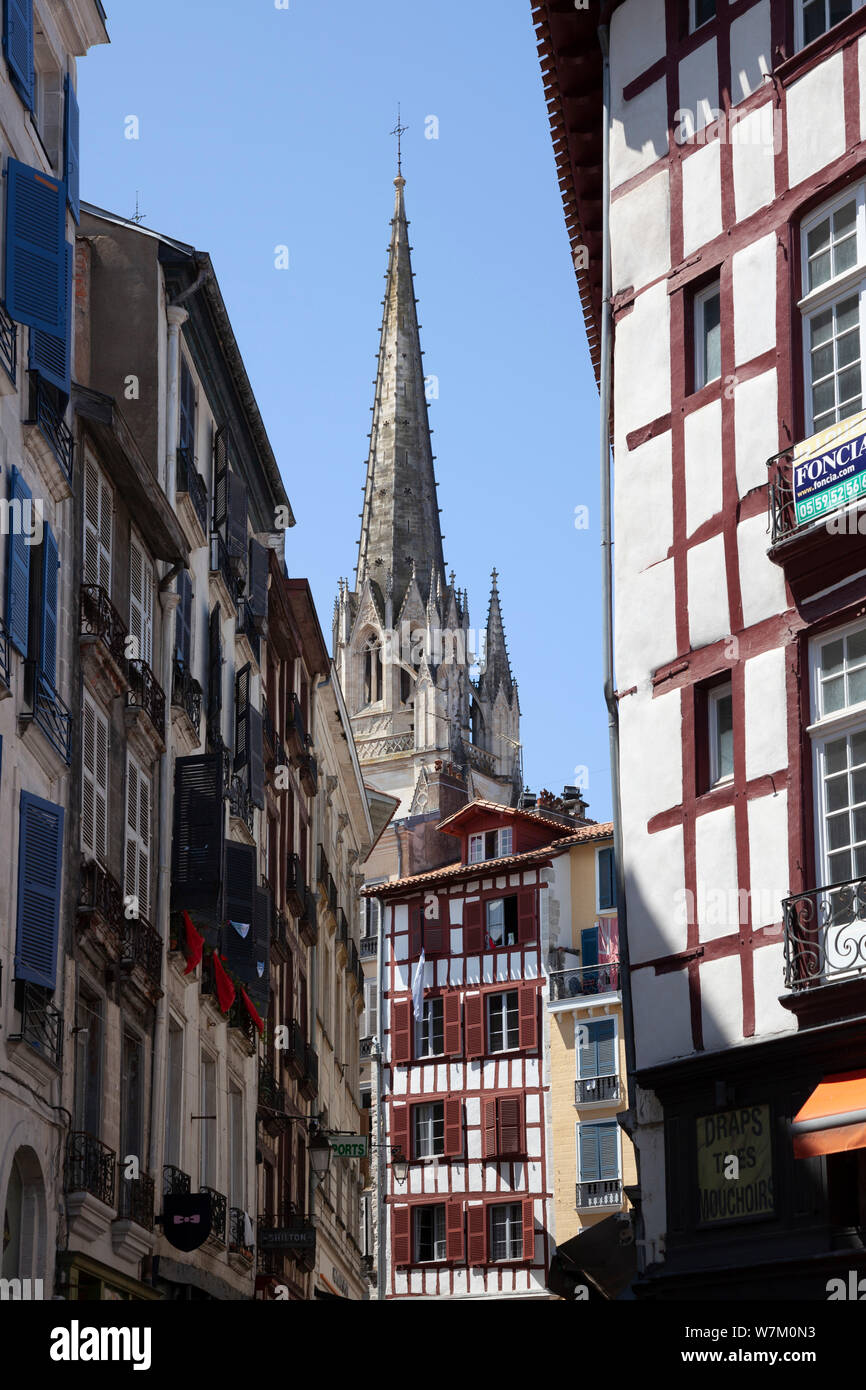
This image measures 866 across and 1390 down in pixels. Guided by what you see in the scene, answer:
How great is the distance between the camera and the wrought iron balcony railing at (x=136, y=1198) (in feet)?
76.3

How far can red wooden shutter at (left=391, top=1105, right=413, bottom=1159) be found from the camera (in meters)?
55.9

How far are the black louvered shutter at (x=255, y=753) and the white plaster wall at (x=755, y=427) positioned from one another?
50.5ft

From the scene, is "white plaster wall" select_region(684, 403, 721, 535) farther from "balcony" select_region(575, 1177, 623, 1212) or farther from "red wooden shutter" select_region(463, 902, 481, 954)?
"red wooden shutter" select_region(463, 902, 481, 954)

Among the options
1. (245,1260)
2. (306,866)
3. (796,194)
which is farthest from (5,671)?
(306,866)

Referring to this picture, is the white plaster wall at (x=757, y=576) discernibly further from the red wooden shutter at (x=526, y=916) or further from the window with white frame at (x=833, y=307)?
the red wooden shutter at (x=526, y=916)

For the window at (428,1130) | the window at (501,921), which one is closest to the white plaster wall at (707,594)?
the window at (501,921)

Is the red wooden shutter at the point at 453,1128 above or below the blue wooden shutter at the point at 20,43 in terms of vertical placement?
below

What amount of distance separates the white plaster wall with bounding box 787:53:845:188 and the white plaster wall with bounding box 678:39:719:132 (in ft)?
3.95

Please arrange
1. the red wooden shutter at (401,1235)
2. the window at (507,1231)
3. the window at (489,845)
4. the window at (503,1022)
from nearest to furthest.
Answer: the window at (507,1231) → the red wooden shutter at (401,1235) → the window at (503,1022) → the window at (489,845)

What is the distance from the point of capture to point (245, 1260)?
30.7 m

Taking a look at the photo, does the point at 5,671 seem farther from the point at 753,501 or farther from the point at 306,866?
the point at 306,866

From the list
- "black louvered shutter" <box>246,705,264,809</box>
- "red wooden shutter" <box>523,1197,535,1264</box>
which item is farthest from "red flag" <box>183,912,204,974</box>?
"red wooden shutter" <box>523,1197,535,1264</box>

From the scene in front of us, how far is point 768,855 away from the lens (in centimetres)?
1814

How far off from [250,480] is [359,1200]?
23590 millimetres
